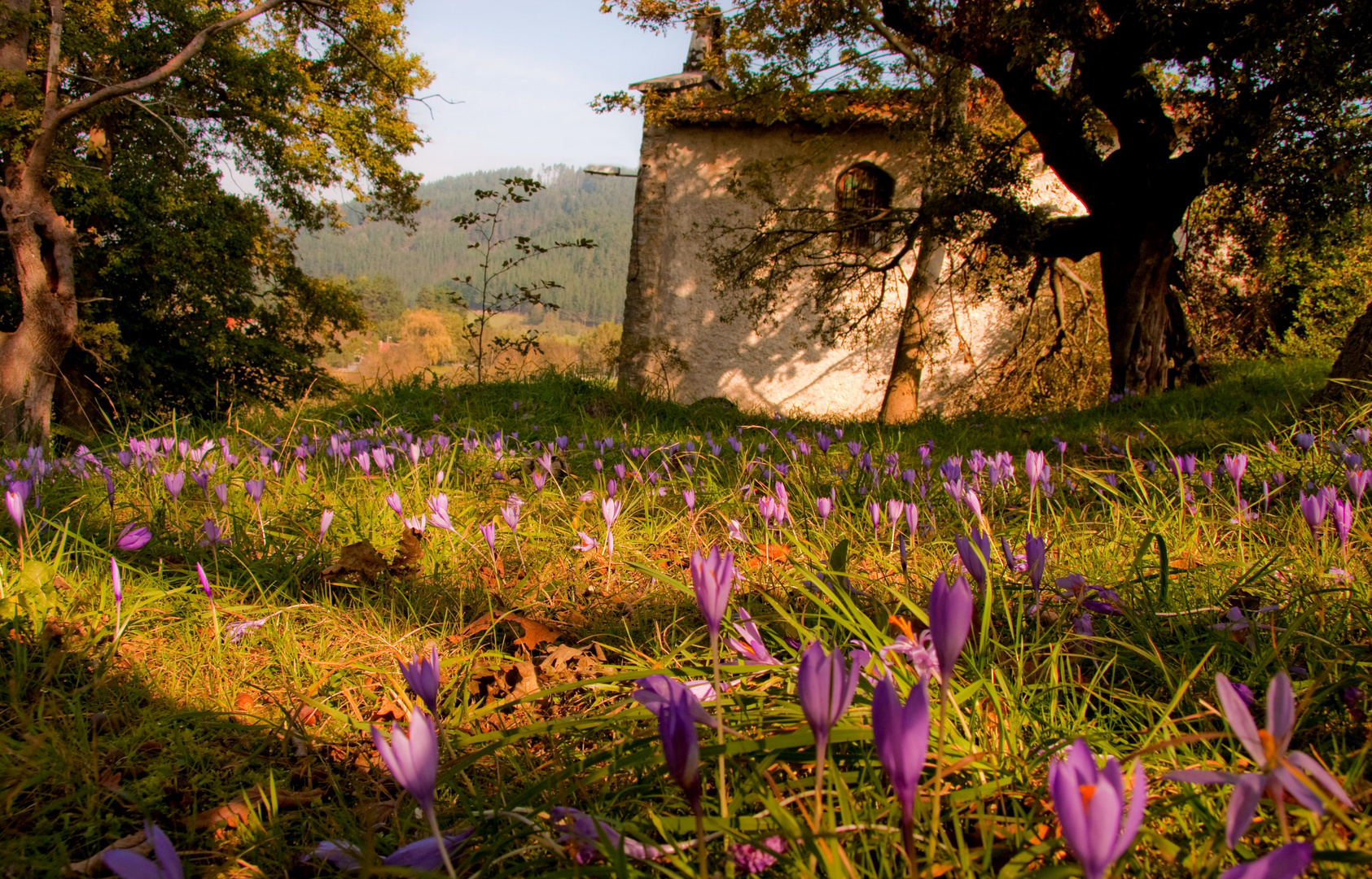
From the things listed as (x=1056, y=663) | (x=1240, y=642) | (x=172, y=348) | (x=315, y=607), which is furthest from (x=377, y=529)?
(x=172, y=348)

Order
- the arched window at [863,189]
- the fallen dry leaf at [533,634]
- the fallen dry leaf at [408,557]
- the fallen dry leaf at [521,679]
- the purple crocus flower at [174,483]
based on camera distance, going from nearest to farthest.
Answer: the fallen dry leaf at [521,679], the fallen dry leaf at [533,634], the purple crocus flower at [174,483], the fallen dry leaf at [408,557], the arched window at [863,189]

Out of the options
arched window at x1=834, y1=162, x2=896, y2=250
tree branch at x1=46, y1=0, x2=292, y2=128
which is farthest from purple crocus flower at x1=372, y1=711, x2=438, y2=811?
arched window at x1=834, y1=162, x2=896, y2=250

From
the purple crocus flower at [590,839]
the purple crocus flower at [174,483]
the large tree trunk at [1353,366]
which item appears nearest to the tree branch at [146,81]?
the purple crocus flower at [174,483]

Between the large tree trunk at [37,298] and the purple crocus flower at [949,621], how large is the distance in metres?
10.4

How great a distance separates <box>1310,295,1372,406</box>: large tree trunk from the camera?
3.30 meters

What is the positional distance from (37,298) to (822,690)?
11110 mm

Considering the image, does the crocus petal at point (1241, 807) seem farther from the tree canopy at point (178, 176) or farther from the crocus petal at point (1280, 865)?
the tree canopy at point (178, 176)

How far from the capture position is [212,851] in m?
0.94

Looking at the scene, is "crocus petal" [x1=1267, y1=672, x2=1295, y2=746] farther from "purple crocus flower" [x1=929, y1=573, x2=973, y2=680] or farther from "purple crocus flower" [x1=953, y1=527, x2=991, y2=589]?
"purple crocus flower" [x1=953, y1=527, x2=991, y2=589]

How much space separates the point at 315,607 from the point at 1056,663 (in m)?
1.64

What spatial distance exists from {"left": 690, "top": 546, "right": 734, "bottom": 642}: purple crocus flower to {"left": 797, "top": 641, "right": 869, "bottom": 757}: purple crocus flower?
0.13 metres

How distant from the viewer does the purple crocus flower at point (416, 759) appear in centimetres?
59

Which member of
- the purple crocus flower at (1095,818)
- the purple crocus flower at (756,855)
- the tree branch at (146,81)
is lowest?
the purple crocus flower at (756,855)

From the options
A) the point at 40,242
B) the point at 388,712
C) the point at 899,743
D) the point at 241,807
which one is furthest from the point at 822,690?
the point at 40,242
